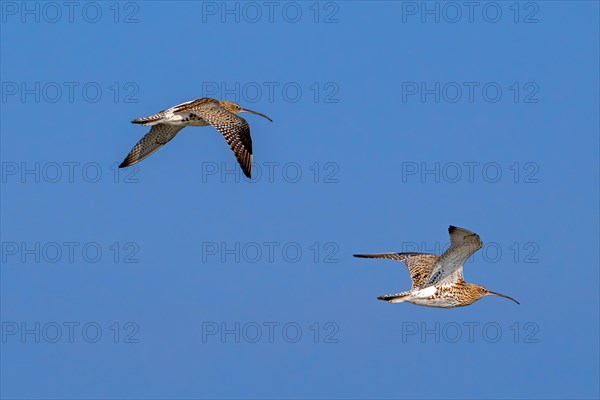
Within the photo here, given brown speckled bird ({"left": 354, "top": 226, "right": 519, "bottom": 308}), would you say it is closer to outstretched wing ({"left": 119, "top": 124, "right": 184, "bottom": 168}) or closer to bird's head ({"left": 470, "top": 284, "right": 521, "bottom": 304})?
bird's head ({"left": 470, "top": 284, "right": 521, "bottom": 304})

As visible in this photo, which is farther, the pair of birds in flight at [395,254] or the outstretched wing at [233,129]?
the outstretched wing at [233,129]

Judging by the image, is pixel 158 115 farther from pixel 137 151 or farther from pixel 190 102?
pixel 137 151

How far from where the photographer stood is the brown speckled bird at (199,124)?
25809 millimetres

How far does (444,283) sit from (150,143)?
9.03m

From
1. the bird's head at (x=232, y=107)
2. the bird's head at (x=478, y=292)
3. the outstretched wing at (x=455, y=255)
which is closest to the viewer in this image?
the outstretched wing at (x=455, y=255)

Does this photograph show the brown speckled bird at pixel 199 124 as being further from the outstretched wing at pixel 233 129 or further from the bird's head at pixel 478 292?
the bird's head at pixel 478 292

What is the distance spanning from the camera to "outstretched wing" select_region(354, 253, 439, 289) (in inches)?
986

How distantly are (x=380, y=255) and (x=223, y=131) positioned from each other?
14.6 feet

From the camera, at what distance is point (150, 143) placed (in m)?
29.8

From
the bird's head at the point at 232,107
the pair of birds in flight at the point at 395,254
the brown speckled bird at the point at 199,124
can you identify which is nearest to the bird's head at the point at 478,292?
the pair of birds in flight at the point at 395,254

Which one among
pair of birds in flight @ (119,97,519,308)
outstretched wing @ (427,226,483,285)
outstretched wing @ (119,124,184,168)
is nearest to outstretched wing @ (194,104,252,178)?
pair of birds in flight @ (119,97,519,308)

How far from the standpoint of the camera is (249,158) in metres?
25.4

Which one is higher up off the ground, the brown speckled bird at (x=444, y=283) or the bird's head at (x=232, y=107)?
the bird's head at (x=232, y=107)

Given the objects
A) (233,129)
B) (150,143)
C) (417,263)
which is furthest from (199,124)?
(417,263)
